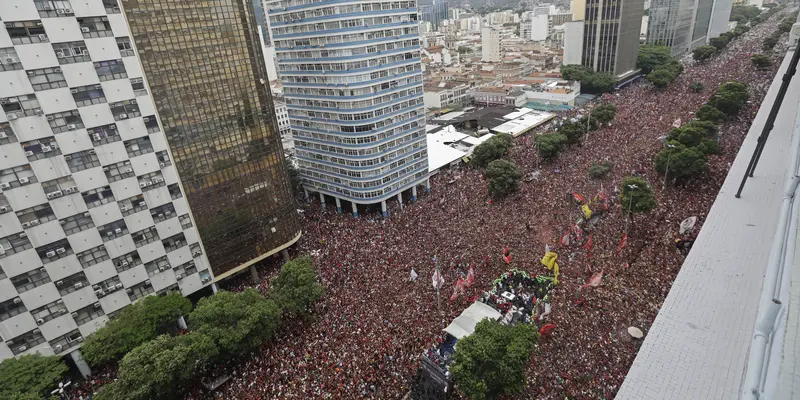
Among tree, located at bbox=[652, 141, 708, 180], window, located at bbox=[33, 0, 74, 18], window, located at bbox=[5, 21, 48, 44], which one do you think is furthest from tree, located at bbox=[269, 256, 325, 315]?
tree, located at bbox=[652, 141, 708, 180]

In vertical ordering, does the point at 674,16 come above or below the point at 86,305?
above

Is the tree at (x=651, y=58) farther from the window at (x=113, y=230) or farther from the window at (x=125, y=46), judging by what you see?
the window at (x=113, y=230)

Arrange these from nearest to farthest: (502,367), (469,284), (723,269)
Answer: (502,367), (723,269), (469,284)

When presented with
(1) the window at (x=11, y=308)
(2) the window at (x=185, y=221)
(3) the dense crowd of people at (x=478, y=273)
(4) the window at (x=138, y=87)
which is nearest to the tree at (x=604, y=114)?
(3) the dense crowd of people at (x=478, y=273)

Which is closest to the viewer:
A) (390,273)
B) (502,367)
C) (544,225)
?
(502,367)

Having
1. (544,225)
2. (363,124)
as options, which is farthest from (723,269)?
(363,124)

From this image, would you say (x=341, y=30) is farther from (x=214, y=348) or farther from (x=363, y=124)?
(x=214, y=348)

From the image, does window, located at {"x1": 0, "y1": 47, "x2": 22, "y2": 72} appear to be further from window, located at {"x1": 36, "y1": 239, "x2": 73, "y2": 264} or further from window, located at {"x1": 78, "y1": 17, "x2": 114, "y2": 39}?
window, located at {"x1": 36, "y1": 239, "x2": 73, "y2": 264}
